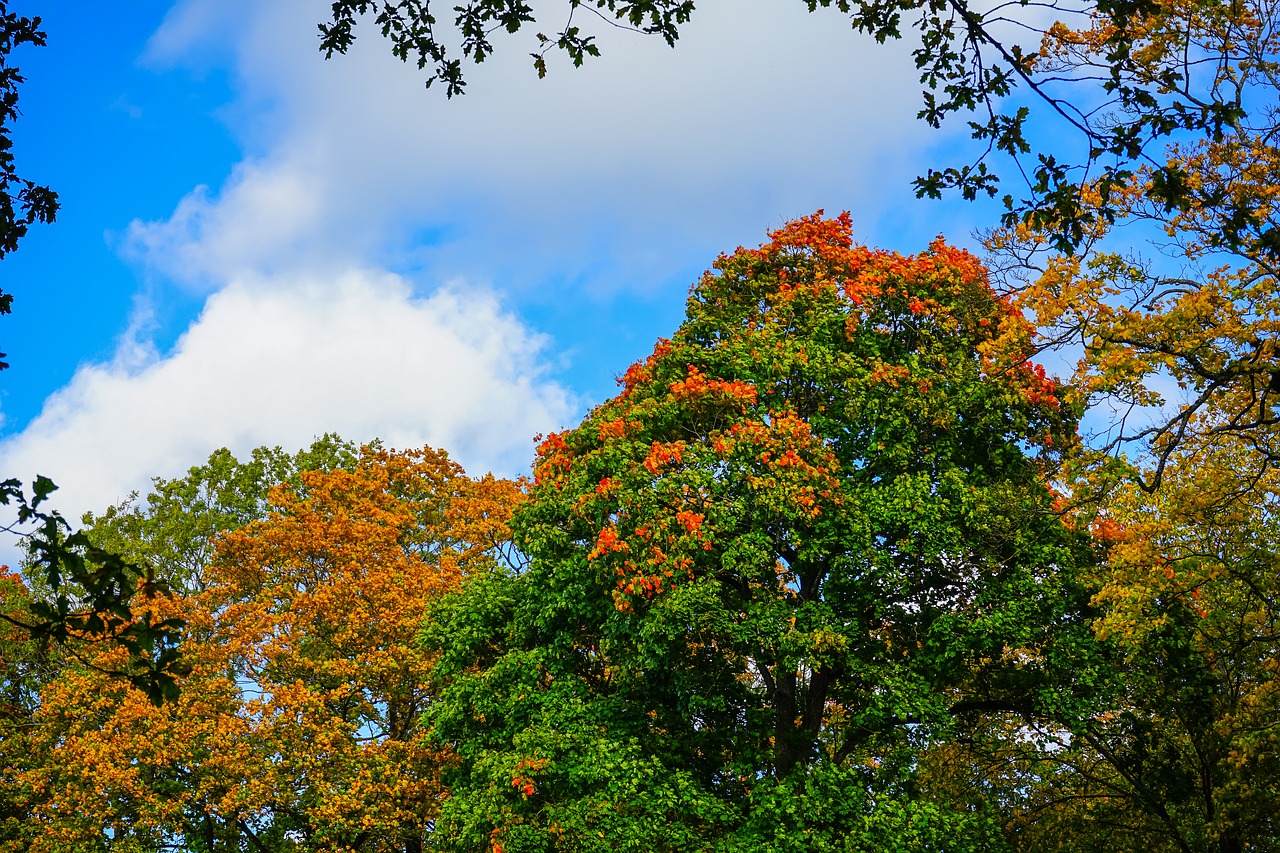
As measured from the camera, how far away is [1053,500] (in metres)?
17.6

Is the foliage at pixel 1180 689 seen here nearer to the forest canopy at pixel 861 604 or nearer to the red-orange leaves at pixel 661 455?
the forest canopy at pixel 861 604

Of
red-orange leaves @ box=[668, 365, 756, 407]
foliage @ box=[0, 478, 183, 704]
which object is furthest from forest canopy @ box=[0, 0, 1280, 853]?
foliage @ box=[0, 478, 183, 704]

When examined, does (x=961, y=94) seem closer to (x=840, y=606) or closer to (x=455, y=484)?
(x=840, y=606)

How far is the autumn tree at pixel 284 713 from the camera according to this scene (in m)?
22.6

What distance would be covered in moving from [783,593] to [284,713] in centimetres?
1166

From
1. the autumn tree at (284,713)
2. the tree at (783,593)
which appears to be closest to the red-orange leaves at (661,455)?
the tree at (783,593)

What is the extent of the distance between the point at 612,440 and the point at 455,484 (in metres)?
12.7

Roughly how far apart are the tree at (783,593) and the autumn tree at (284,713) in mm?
4814

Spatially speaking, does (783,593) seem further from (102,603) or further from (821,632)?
(102,603)

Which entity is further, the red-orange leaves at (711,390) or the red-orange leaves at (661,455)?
the red-orange leaves at (711,390)

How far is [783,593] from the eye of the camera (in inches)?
707

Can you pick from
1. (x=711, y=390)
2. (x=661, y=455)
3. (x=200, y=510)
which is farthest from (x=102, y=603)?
(x=200, y=510)

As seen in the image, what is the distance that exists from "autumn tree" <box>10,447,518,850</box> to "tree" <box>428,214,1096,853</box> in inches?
190

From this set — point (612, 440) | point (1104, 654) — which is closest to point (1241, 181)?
point (1104, 654)
